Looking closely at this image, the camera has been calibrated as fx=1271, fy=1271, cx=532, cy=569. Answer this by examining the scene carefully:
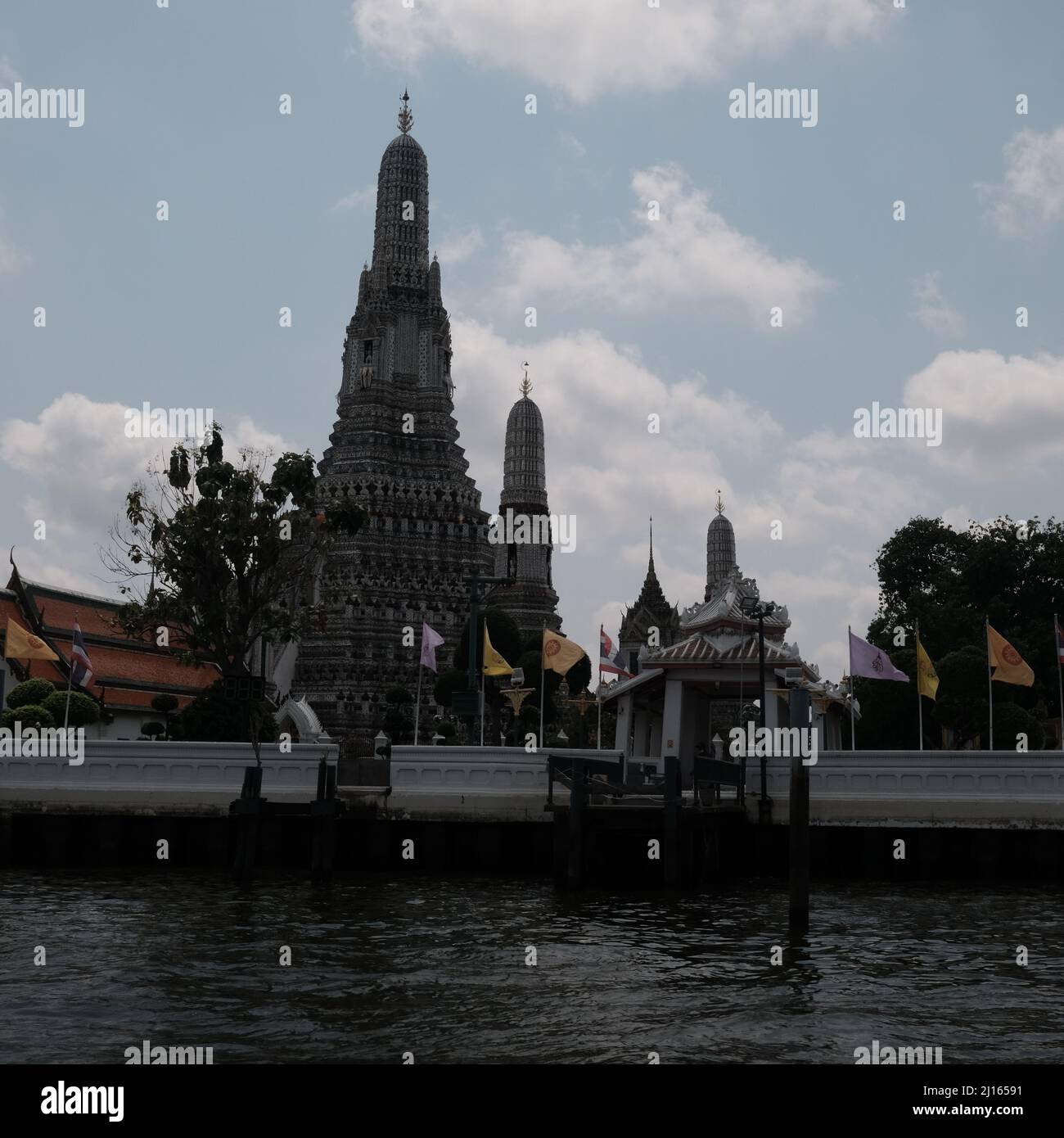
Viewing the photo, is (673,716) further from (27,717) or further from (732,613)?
(27,717)

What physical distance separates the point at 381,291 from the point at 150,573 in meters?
63.9

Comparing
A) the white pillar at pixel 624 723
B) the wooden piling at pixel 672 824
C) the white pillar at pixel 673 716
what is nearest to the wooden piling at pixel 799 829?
the wooden piling at pixel 672 824

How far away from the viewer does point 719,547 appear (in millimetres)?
139750

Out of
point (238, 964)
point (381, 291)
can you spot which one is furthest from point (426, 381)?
point (238, 964)

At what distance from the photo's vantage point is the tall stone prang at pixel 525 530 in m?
111

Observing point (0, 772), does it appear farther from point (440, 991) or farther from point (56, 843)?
point (440, 991)

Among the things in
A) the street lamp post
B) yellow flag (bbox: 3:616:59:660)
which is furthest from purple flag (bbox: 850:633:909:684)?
yellow flag (bbox: 3:616:59:660)

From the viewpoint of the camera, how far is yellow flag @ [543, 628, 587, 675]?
4022 centimetres

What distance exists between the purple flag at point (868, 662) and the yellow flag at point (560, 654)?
8.56 m

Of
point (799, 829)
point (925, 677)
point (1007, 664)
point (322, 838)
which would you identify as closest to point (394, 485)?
point (925, 677)

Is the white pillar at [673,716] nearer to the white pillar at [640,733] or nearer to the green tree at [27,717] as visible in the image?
the white pillar at [640,733]
